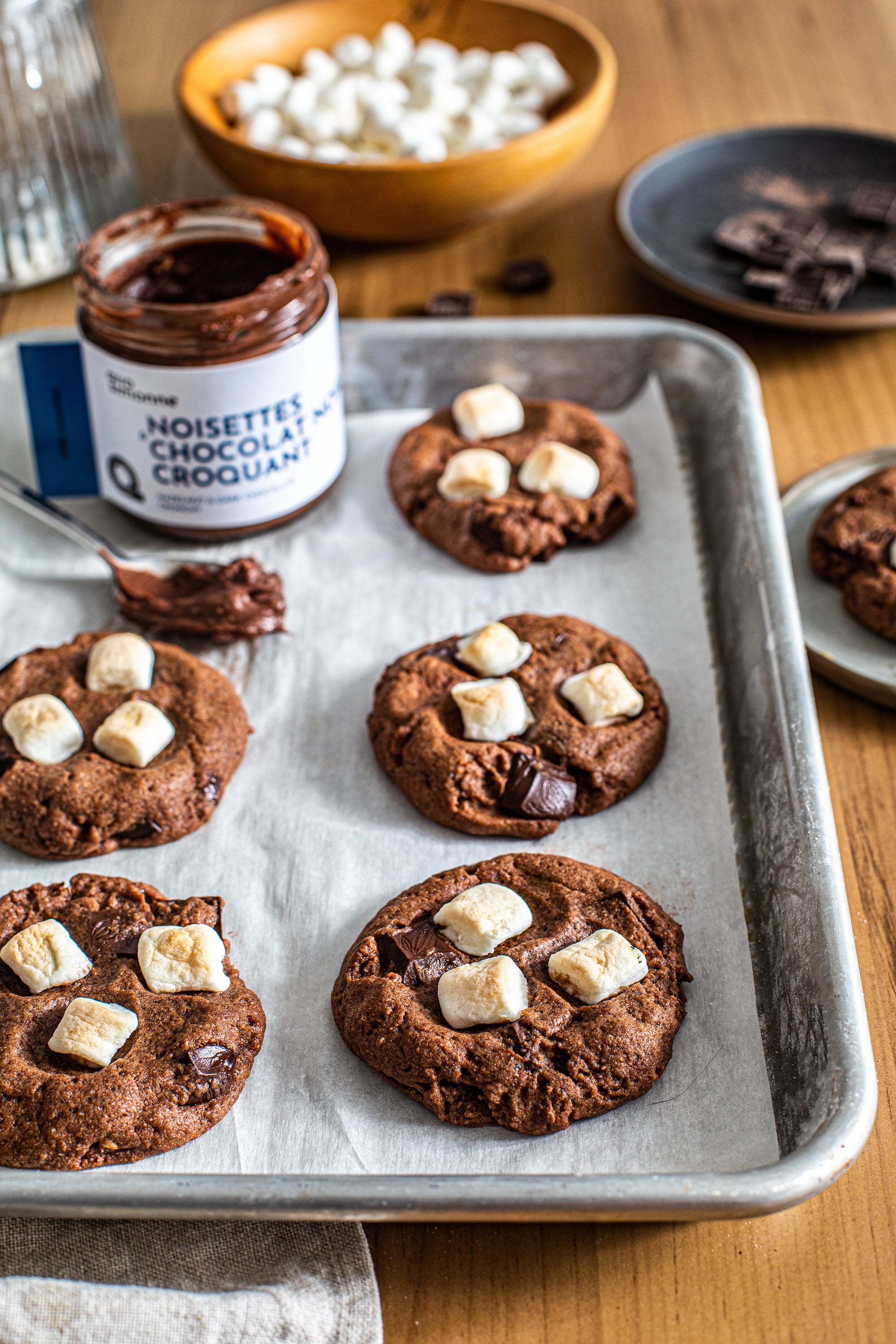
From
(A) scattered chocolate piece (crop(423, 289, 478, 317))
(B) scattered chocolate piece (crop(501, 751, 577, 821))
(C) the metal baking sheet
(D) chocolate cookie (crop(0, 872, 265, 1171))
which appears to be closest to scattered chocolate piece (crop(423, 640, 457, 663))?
(C) the metal baking sheet

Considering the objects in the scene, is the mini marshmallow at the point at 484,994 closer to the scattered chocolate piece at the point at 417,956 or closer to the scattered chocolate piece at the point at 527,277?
the scattered chocolate piece at the point at 417,956

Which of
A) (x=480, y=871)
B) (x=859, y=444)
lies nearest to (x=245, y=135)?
(x=859, y=444)

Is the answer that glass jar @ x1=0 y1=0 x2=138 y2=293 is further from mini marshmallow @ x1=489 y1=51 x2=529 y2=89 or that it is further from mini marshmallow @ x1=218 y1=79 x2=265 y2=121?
mini marshmallow @ x1=489 y1=51 x2=529 y2=89

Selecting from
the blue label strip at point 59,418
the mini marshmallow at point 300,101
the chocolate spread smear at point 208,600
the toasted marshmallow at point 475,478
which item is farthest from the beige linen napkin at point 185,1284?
the mini marshmallow at point 300,101

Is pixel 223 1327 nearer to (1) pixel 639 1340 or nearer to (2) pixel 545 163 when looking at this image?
(1) pixel 639 1340

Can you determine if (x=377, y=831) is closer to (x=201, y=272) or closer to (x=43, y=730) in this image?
(x=43, y=730)
